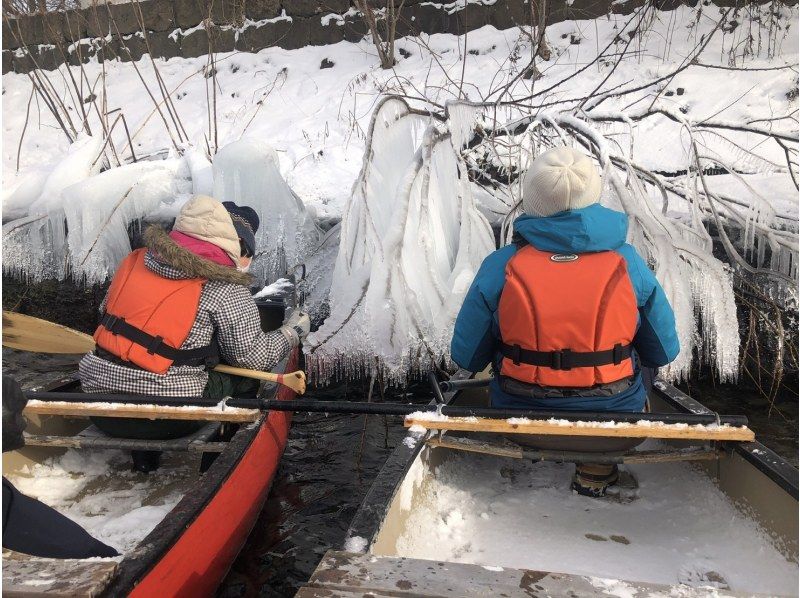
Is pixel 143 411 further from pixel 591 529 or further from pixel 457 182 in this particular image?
pixel 457 182

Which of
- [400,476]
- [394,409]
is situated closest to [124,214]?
[394,409]

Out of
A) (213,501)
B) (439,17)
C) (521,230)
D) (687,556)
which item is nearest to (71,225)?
(213,501)

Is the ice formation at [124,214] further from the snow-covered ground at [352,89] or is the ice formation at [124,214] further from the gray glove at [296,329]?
the gray glove at [296,329]

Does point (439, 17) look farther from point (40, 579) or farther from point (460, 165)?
point (40, 579)

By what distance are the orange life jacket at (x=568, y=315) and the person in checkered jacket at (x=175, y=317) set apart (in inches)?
53.3

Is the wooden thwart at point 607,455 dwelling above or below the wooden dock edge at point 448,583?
below

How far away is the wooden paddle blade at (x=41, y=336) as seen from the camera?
14.5 ft

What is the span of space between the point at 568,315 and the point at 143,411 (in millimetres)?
1898

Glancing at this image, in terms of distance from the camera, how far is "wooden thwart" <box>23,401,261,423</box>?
304 cm

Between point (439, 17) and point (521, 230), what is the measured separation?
8.76 metres

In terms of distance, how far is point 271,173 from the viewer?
6.09m

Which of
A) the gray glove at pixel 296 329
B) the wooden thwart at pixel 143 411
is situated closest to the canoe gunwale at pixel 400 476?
the wooden thwart at pixel 143 411

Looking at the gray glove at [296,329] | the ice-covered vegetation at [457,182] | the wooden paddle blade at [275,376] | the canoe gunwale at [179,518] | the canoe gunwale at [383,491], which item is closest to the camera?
the canoe gunwale at [179,518]

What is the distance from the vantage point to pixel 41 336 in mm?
4523
